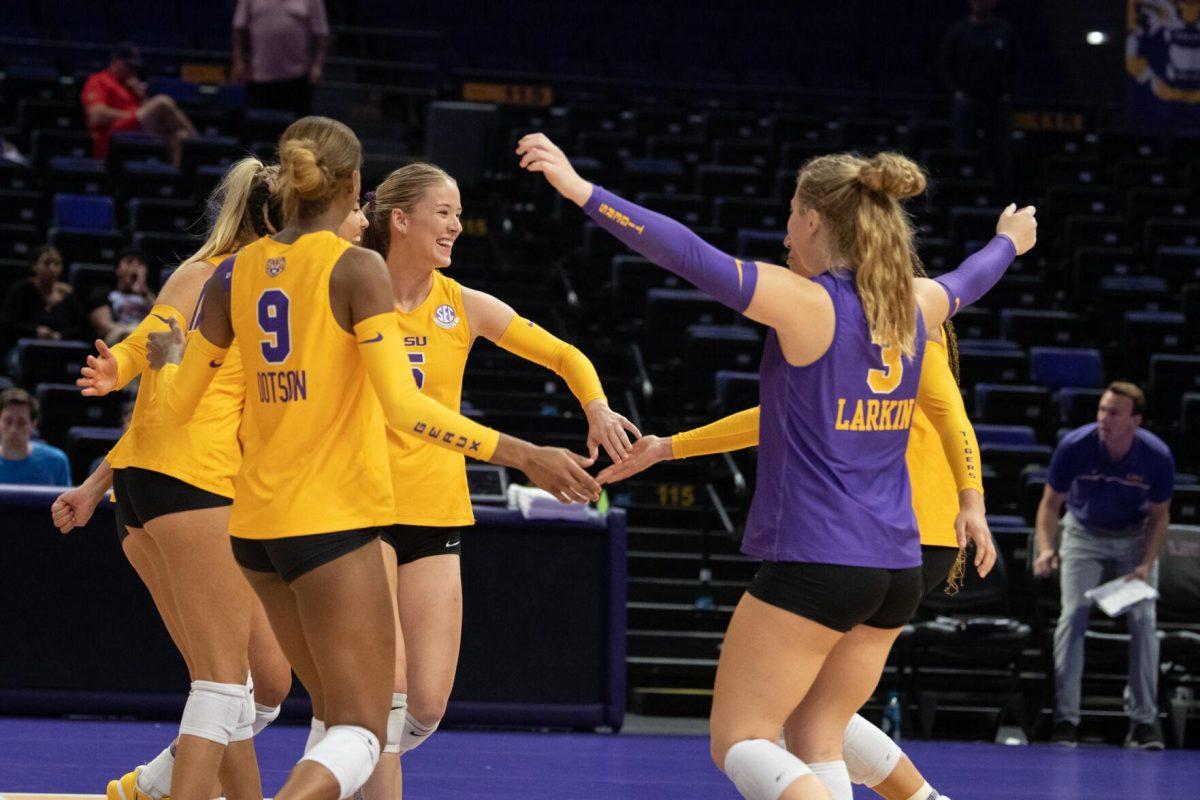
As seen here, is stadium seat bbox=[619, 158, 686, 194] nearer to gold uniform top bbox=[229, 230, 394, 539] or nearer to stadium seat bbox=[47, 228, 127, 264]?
stadium seat bbox=[47, 228, 127, 264]

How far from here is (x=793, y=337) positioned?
3.65 m

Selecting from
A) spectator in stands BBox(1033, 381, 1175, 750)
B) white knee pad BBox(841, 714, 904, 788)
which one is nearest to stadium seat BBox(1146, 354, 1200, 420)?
spectator in stands BBox(1033, 381, 1175, 750)

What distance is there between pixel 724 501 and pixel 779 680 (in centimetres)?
743

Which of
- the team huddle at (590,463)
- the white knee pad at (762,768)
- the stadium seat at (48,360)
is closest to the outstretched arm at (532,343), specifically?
the team huddle at (590,463)

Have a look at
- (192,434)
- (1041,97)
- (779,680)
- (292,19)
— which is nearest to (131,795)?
(192,434)

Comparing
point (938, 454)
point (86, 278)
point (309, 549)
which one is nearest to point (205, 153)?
point (86, 278)

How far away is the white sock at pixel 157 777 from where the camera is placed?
4.74 metres

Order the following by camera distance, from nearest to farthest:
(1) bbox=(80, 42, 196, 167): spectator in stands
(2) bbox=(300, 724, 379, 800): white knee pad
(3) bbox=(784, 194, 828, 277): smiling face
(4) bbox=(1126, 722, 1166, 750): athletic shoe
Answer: (2) bbox=(300, 724, 379, 800): white knee pad → (3) bbox=(784, 194, 828, 277): smiling face → (4) bbox=(1126, 722, 1166, 750): athletic shoe → (1) bbox=(80, 42, 196, 167): spectator in stands

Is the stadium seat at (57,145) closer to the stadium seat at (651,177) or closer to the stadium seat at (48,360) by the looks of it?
the stadium seat at (48,360)

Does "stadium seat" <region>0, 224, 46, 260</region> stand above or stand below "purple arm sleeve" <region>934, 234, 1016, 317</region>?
above

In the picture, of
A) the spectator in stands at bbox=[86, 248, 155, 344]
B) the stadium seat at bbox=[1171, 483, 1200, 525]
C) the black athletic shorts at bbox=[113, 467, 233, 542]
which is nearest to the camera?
the black athletic shorts at bbox=[113, 467, 233, 542]

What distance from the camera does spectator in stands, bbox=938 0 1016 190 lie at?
49.1 ft

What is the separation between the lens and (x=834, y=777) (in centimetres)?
381

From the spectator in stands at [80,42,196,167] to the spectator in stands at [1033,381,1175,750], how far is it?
7.56 meters
